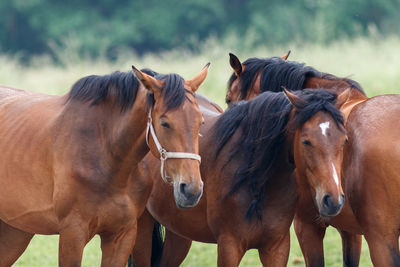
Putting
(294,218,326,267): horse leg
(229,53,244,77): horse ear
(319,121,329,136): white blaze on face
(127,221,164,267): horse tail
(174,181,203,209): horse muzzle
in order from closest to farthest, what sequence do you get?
(174,181,203,209): horse muzzle < (319,121,329,136): white blaze on face < (294,218,326,267): horse leg < (127,221,164,267): horse tail < (229,53,244,77): horse ear

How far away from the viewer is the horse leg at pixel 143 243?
5.60 meters

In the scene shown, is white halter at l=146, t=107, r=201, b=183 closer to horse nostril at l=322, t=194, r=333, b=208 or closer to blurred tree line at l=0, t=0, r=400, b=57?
horse nostril at l=322, t=194, r=333, b=208

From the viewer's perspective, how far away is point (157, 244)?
584 centimetres

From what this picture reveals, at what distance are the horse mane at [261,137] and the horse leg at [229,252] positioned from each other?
0.20 m

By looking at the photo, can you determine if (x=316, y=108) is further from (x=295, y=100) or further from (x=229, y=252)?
(x=229, y=252)

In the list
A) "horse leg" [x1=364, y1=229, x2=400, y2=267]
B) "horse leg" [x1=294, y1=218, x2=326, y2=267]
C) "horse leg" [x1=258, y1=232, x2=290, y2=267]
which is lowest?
"horse leg" [x1=294, y1=218, x2=326, y2=267]

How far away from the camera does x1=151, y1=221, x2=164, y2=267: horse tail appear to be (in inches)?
229

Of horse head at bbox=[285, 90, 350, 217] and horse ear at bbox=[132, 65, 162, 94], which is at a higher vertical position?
horse ear at bbox=[132, 65, 162, 94]

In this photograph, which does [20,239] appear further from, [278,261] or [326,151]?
[326,151]

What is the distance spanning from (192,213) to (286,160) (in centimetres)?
84

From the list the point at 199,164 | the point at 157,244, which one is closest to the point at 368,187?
the point at 199,164

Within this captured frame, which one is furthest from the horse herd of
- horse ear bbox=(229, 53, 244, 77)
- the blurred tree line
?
the blurred tree line

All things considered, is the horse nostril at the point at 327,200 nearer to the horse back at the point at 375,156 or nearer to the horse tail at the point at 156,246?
the horse back at the point at 375,156

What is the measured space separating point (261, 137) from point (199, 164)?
556 mm
